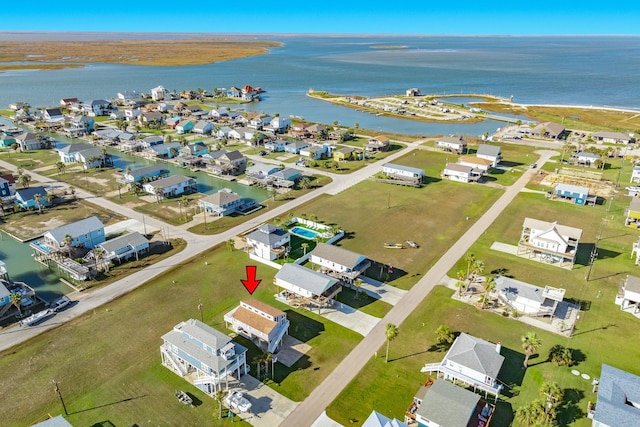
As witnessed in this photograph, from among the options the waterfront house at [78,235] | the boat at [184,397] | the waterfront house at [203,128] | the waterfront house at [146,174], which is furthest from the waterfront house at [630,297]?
the waterfront house at [203,128]

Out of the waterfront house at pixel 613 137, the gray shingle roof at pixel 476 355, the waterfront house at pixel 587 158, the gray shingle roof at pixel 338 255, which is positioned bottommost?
the gray shingle roof at pixel 476 355

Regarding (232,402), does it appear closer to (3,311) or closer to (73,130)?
(3,311)

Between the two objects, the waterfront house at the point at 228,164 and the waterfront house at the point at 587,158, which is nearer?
the waterfront house at the point at 228,164

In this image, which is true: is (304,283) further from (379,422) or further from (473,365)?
(379,422)

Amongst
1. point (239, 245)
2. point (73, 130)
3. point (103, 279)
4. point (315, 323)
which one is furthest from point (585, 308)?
point (73, 130)

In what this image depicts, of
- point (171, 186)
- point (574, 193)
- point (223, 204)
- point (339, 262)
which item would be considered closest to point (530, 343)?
point (339, 262)

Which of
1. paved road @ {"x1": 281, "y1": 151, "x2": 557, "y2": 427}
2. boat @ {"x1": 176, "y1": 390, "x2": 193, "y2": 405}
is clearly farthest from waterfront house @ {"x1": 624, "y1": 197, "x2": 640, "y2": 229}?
boat @ {"x1": 176, "y1": 390, "x2": 193, "y2": 405}

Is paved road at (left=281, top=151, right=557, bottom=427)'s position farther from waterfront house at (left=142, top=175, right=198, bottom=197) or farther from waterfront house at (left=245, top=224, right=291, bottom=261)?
waterfront house at (left=142, top=175, right=198, bottom=197)

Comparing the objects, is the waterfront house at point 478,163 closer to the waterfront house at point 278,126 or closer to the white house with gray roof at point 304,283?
the white house with gray roof at point 304,283
